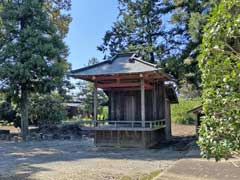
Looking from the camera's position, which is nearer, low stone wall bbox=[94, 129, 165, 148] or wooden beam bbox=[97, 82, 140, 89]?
low stone wall bbox=[94, 129, 165, 148]

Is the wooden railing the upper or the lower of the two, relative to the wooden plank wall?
lower

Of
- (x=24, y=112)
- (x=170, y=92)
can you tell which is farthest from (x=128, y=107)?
(x=24, y=112)

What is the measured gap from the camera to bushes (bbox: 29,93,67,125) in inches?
886

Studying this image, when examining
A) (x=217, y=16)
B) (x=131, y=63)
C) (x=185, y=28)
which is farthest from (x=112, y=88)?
(x=217, y=16)

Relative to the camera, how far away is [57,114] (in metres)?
22.8

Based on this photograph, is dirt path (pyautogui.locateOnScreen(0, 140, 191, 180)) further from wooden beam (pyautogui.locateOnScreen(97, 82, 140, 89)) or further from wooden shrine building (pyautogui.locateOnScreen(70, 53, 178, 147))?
wooden beam (pyautogui.locateOnScreen(97, 82, 140, 89))

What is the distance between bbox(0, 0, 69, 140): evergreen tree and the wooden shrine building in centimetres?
430

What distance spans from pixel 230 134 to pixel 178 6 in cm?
1373

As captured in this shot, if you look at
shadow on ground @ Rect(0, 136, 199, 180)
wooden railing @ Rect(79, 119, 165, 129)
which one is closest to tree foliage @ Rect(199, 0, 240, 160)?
shadow on ground @ Rect(0, 136, 199, 180)

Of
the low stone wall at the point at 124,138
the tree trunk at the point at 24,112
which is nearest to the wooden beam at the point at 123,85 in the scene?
the low stone wall at the point at 124,138

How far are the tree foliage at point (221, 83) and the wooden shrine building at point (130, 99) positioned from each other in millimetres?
8698

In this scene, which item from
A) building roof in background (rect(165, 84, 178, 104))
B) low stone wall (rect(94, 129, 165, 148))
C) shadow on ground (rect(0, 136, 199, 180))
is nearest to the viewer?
shadow on ground (rect(0, 136, 199, 180))

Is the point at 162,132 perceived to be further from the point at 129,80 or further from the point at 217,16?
the point at 217,16

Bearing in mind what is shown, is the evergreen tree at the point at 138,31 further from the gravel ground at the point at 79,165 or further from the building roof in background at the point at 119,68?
the gravel ground at the point at 79,165
